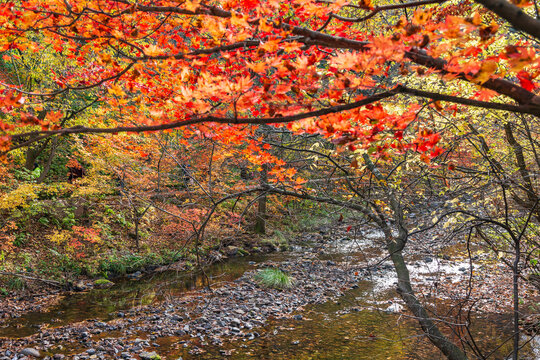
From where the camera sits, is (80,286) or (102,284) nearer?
(80,286)

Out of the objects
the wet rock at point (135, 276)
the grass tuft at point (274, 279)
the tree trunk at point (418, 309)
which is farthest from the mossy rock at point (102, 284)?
the tree trunk at point (418, 309)

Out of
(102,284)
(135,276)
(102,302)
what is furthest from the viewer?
(135,276)

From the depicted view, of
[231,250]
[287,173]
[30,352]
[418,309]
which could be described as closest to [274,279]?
[231,250]

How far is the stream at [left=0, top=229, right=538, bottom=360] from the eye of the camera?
17.1 feet

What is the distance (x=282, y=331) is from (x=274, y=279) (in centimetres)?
267

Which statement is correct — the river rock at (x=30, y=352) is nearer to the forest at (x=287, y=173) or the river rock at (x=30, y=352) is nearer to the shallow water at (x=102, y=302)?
the forest at (x=287, y=173)

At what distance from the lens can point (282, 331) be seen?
6.10 m

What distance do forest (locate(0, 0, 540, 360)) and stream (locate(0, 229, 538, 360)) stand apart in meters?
0.05

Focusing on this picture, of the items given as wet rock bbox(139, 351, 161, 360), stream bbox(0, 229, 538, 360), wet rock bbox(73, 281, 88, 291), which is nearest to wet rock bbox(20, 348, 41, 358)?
stream bbox(0, 229, 538, 360)

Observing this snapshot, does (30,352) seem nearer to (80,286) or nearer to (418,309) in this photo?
(80,286)

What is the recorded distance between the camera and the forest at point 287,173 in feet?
6.52

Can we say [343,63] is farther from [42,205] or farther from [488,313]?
[42,205]

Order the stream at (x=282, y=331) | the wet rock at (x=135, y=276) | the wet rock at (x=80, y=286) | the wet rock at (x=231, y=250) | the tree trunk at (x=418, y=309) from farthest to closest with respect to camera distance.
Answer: the wet rock at (x=231, y=250) < the wet rock at (x=135, y=276) < the wet rock at (x=80, y=286) < the stream at (x=282, y=331) < the tree trunk at (x=418, y=309)

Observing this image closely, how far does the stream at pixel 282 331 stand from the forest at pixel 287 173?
46mm
